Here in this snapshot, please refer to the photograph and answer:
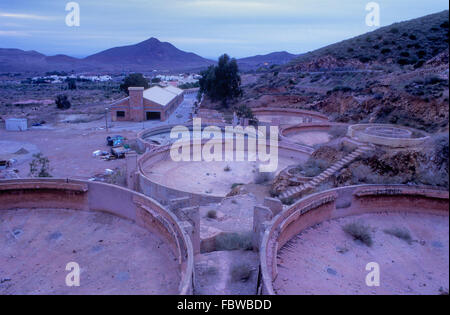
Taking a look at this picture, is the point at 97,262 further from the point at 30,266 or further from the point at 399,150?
the point at 399,150

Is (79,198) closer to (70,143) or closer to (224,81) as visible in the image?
(70,143)

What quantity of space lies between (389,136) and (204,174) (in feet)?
30.4

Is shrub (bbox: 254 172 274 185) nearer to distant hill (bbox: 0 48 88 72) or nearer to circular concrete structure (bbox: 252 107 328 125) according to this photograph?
circular concrete structure (bbox: 252 107 328 125)

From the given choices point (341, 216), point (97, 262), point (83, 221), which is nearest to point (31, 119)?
point (83, 221)

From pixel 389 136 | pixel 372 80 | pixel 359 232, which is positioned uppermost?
pixel 372 80

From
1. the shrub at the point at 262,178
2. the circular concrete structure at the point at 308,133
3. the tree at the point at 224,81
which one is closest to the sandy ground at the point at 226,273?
the shrub at the point at 262,178

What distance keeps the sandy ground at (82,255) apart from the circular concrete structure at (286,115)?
24034 millimetres

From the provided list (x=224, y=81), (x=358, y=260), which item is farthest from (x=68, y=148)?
(x=358, y=260)

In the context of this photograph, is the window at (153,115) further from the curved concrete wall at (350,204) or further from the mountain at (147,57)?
the mountain at (147,57)

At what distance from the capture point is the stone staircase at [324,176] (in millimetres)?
12828

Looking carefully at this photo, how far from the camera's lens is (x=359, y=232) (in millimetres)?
8258

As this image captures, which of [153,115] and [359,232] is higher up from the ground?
[153,115]

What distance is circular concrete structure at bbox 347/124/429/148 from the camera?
12462mm

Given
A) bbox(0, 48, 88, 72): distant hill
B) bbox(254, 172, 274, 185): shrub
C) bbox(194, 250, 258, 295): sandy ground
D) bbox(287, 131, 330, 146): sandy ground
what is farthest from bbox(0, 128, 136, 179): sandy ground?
bbox(0, 48, 88, 72): distant hill
